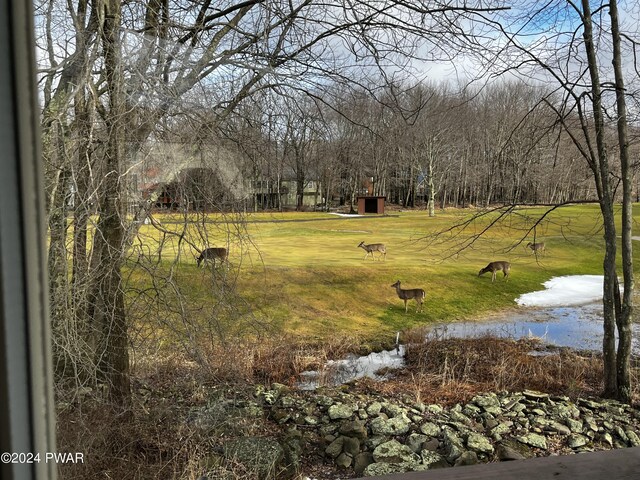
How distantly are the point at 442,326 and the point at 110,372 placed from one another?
10.8ft

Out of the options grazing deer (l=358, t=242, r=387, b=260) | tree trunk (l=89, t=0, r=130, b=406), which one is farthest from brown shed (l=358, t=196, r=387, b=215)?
tree trunk (l=89, t=0, r=130, b=406)

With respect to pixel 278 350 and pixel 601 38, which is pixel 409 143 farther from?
pixel 278 350

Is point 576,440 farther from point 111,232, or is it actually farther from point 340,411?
point 111,232

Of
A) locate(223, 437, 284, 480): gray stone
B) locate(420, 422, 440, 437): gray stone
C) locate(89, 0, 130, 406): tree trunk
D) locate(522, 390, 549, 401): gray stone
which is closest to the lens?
locate(89, 0, 130, 406): tree trunk

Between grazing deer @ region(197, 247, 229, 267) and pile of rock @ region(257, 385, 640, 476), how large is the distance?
1.07 m

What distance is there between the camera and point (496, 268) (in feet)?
15.0

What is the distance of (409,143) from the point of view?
316 centimetres

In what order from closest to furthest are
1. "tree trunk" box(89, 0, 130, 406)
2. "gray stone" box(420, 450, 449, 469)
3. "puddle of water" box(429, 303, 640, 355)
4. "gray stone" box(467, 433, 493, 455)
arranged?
"tree trunk" box(89, 0, 130, 406), "gray stone" box(420, 450, 449, 469), "gray stone" box(467, 433, 493, 455), "puddle of water" box(429, 303, 640, 355)

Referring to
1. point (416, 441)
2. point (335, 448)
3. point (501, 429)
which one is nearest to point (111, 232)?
point (335, 448)

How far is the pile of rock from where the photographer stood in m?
2.11

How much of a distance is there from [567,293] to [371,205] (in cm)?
210

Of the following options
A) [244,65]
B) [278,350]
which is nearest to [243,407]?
[278,350]

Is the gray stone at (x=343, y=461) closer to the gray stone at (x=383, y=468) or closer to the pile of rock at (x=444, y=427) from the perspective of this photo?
the pile of rock at (x=444, y=427)

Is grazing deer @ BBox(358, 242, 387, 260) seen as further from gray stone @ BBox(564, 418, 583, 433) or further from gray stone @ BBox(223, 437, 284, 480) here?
gray stone @ BBox(223, 437, 284, 480)
